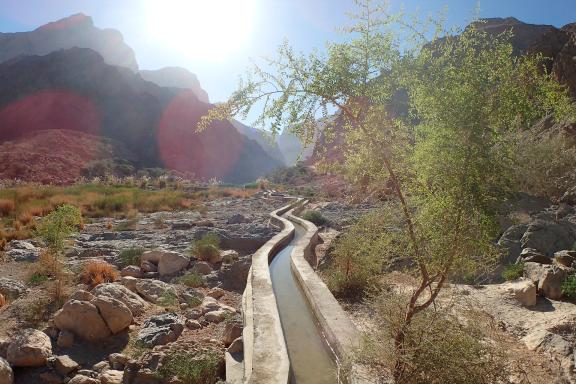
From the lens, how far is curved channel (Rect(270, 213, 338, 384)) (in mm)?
5707

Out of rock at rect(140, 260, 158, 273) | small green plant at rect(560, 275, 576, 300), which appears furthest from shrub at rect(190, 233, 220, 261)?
small green plant at rect(560, 275, 576, 300)

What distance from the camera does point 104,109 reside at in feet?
264

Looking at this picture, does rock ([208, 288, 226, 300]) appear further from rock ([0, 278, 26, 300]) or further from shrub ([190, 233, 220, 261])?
rock ([0, 278, 26, 300])

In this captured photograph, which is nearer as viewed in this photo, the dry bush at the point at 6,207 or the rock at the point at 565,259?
the rock at the point at 565,259

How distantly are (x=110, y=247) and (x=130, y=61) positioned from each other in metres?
142

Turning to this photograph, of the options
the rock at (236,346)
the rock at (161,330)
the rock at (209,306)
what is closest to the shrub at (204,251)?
the rock at (209,306)

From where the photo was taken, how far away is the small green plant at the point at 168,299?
8727mm

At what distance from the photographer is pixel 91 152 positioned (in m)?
66.1

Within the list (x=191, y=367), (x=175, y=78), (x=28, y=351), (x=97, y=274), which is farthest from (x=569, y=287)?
(x=175, y=78)

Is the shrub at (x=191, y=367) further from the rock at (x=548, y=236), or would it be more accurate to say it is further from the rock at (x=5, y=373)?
the rock at (x=548, y=236)

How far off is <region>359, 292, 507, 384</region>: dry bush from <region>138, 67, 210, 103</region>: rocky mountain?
165 metres

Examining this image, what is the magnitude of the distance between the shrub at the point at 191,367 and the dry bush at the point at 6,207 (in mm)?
20251

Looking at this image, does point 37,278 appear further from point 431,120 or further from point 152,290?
point 431,120

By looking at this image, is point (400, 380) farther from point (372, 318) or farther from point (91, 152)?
point (91, 152)
